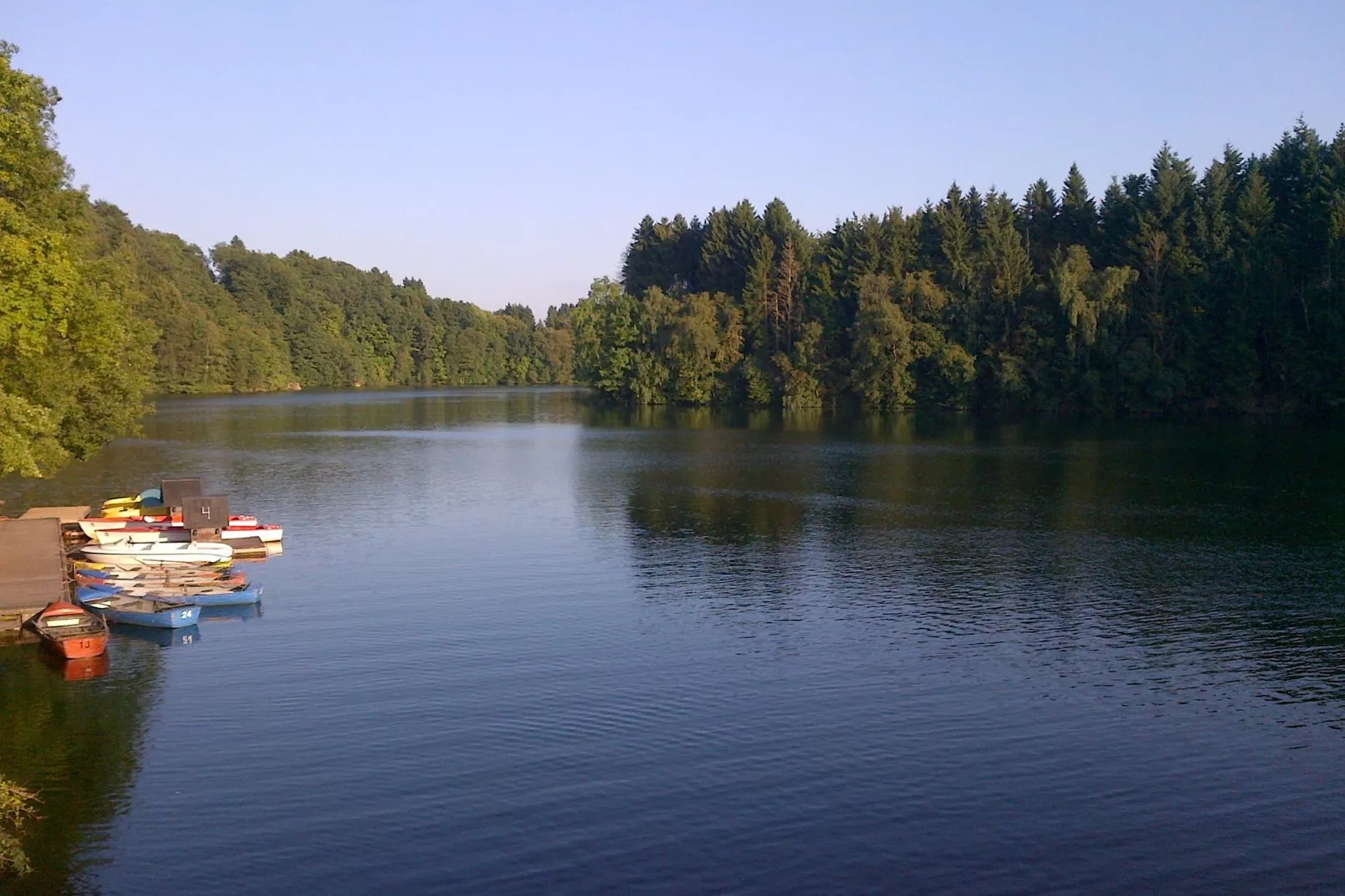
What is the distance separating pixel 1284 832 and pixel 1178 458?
194 ft

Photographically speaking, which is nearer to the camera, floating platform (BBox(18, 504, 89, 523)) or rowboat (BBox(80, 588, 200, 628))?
rowboat (BBox(80, 588, 200, 628))

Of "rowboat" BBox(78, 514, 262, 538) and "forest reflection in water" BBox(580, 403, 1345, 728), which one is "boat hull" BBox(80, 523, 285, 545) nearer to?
"rowboat" BBox(78, 514, 262, 538)

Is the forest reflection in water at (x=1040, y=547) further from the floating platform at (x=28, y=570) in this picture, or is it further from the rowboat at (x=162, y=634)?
the floating platform at (x=28, y=570)

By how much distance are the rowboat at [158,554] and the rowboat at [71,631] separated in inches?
343

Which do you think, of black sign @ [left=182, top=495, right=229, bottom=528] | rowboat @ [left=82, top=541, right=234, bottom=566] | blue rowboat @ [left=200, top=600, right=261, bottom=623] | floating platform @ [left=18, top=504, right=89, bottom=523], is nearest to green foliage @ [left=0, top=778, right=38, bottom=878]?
blue rowboat @ [left=200, top=600, right=261, bottom=623]

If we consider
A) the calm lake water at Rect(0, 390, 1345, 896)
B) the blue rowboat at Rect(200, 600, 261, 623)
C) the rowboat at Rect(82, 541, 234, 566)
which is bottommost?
the calm lake water at Rect(0, 390, 1345, 896)

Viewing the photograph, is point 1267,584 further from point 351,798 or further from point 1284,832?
point 351,798

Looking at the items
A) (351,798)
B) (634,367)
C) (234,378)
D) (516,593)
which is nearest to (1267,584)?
(516,593)

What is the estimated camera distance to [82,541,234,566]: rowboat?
1547 inches

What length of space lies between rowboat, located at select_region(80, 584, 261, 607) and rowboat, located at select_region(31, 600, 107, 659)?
411 cm

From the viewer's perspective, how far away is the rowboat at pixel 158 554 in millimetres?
39281

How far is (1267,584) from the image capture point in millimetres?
37875

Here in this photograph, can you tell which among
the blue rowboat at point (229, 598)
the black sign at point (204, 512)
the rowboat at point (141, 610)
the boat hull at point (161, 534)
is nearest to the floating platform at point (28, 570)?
the rowboat at point (141, 610)

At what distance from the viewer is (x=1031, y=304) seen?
12319 cm
